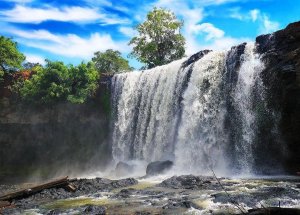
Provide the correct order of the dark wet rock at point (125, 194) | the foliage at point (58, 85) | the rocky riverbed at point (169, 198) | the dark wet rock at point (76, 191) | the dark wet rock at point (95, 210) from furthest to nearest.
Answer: the foliage at point (58, 85) → the dark wet rock at point (76, 191) → the dark wet rock at point (125, 194) → the dark wet rock at point (95, 210) → the rocky riverbed at point (169, 198)

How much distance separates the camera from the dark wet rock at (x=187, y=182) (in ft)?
49.2

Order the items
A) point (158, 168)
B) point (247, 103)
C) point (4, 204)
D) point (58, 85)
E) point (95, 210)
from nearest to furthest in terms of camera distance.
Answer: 1. point (95, 210)
2. point (4, 204)
3. point (247, 103)
4. point (158, 168)
5. point (58, 85)

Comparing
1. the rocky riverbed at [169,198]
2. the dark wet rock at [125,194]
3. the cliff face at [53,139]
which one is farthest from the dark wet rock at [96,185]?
the cliff face at [53,139]

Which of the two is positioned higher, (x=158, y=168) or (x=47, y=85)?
(x=47, y=85)

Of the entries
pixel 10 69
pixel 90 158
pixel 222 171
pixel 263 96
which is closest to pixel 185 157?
pixel 222 171

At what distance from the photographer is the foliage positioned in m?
31.0

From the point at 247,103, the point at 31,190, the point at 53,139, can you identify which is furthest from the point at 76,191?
the point at 53,139

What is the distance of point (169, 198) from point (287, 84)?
9.66 metres

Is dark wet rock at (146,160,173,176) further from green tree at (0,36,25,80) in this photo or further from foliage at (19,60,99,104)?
green tree at (0,36,25,80)

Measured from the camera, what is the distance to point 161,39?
4691cm

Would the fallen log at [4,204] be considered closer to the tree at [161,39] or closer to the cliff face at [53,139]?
the cliff face at [53,139]

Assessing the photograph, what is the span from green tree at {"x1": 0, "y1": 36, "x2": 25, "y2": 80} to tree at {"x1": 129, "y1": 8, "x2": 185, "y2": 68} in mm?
16679

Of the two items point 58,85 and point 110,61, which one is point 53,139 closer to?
point 58,85

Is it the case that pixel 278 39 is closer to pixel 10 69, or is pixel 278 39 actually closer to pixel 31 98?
pixel 31 98
